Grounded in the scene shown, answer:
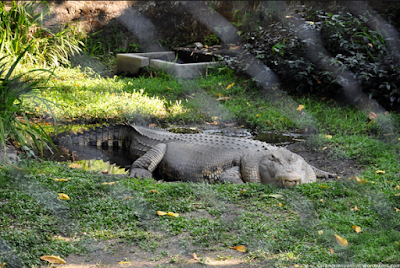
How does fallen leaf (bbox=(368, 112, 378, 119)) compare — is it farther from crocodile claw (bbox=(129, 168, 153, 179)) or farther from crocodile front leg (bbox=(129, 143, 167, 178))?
crocodile claw (bbox=(129, 168, 153, 179))

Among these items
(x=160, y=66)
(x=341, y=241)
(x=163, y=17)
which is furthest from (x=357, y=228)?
(x=163, y=17)

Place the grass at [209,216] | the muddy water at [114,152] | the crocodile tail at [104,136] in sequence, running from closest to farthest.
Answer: the grass at [209,216] → the muddy water at [114,152] → the crocodile tail at [104,136]

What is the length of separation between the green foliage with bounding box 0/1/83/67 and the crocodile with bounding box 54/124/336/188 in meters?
3.42

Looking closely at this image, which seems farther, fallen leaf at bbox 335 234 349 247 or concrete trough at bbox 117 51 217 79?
concrete trough at bbox 117 51 217 79

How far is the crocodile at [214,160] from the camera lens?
13.6 feet

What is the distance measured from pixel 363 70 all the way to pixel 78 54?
21.8ft

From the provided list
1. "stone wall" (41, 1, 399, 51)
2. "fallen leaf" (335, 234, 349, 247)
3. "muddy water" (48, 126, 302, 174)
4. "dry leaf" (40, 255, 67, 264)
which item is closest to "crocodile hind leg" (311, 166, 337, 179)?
"muddy water" (48, 126, 302, 174)

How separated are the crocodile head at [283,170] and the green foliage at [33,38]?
223 inches

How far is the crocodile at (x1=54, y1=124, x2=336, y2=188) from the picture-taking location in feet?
13.6

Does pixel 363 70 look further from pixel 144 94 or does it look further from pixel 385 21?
pixel 144 94

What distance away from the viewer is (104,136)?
5.97m

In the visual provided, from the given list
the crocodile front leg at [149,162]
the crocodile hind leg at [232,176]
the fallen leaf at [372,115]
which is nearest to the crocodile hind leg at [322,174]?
the crocodile hind leg at [232,176]

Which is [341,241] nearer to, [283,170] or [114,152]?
[283,170]

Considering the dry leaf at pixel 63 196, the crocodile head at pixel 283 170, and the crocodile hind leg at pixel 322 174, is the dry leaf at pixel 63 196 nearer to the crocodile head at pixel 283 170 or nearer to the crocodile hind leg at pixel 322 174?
the crocodile head at pixel 283 170
